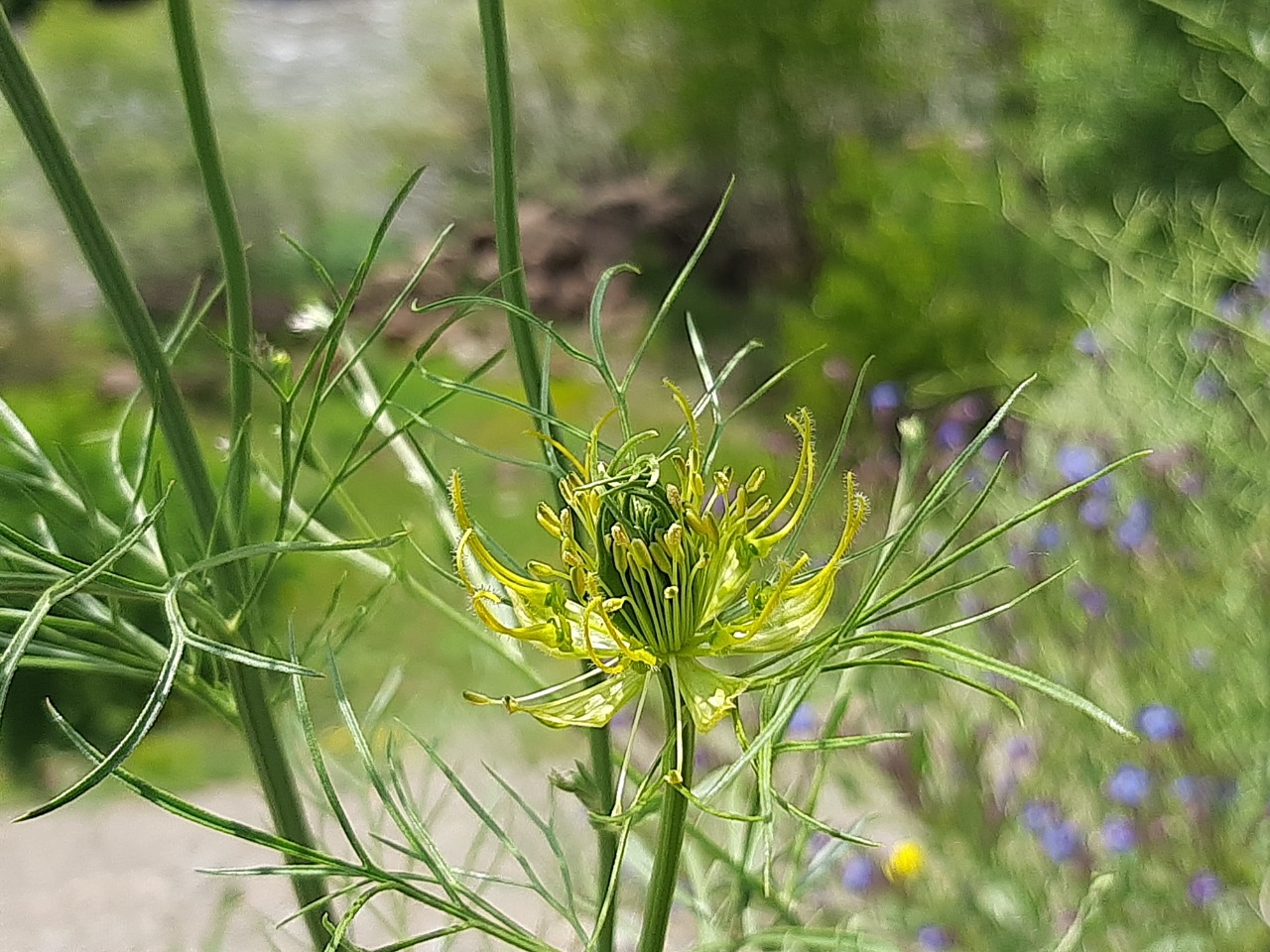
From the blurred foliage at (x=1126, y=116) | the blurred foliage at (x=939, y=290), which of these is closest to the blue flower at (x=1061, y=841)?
the blurred foliage at (x=939, y=290)

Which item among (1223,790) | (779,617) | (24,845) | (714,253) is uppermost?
(779,617)

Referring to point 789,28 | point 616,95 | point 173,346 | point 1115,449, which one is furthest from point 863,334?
point 173,346

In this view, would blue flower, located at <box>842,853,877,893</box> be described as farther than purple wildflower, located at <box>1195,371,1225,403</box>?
No

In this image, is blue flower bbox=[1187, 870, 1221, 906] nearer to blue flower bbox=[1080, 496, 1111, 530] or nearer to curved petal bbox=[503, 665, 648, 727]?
blue flower bbox=[1080, 496, 1111, 530]

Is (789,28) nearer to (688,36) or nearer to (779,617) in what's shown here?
(688,36)

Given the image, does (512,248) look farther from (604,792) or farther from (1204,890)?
(1204,890)

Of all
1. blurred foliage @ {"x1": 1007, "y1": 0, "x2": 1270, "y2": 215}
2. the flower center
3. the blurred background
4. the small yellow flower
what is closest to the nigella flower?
the flower center
